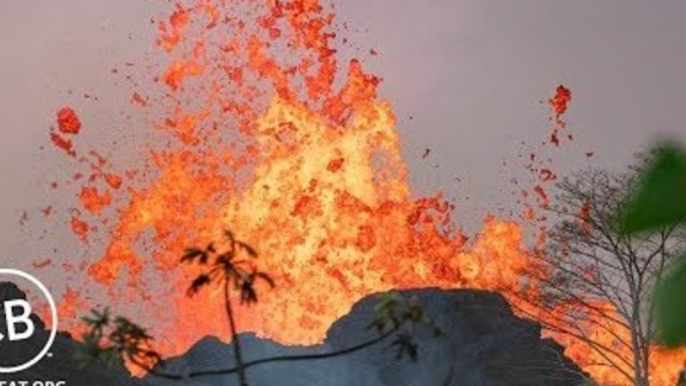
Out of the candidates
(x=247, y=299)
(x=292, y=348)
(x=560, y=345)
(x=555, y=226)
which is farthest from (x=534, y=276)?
(x=247, y=299)

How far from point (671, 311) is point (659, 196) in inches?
27.1

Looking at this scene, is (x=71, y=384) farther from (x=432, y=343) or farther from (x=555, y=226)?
(x=555, y=226)

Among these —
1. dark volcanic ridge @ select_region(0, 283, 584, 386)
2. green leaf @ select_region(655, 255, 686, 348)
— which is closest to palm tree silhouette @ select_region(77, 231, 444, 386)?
green leaf @ select_region(655, 255, 686, 348)

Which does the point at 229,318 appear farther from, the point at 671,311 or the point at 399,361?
the point at 399,361

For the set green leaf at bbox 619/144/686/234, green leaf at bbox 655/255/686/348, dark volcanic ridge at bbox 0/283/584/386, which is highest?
dark volcanic ridge at bbox 0/283/584/386

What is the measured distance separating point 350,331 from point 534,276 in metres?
20.6

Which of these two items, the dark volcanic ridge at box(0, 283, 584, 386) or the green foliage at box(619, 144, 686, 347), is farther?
the dark volcanic ridge at box(0, 283, 584, 386)

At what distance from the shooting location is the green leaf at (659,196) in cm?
589

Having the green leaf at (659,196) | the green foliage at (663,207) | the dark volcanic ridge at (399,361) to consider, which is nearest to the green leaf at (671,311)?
the green foliage at (663,207)

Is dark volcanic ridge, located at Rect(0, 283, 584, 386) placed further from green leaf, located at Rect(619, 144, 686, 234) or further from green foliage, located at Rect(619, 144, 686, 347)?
green leaf, located at Rect(619, 144, 686, 234)

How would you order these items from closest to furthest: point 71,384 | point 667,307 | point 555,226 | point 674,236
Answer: point 667,307, point 674,236, point 555,226, point 71,384

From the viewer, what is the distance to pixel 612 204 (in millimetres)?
37031

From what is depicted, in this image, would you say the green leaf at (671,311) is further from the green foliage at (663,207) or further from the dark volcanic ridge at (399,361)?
the dark volcanic ridge at (399,361)

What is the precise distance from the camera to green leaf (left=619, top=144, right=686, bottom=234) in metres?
5.89
